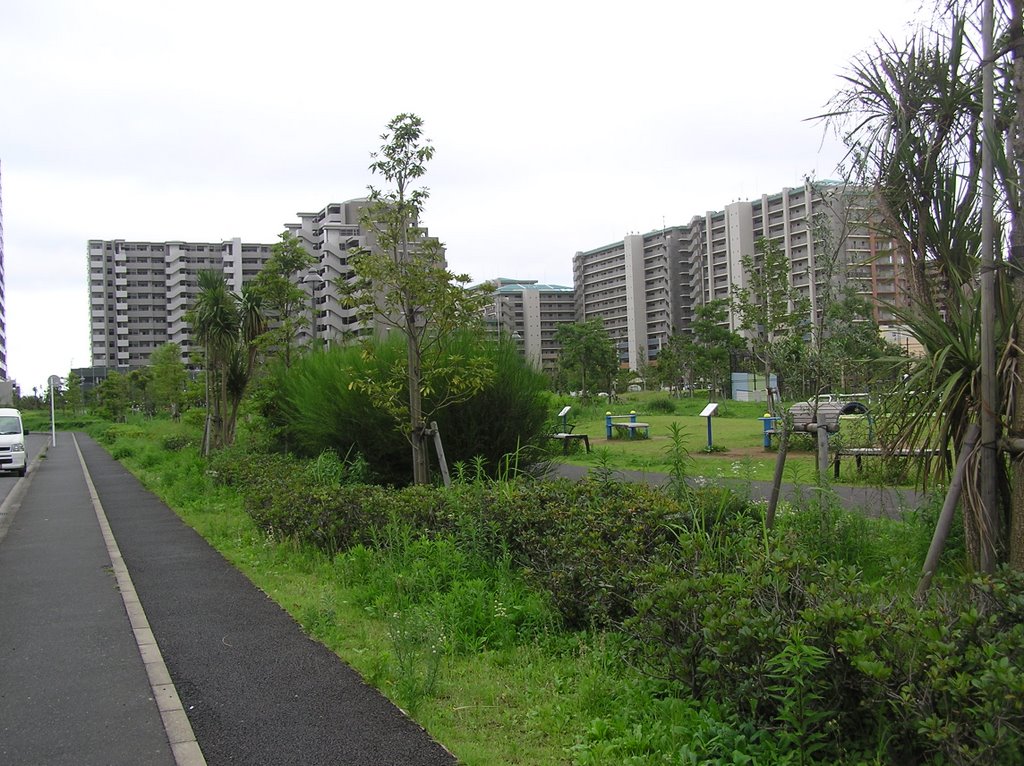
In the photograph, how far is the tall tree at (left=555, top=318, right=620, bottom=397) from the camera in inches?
1881

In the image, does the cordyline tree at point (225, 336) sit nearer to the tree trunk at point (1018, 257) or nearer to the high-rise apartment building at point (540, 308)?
the tree trunk at point (1018, 257)

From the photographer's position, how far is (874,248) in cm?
586

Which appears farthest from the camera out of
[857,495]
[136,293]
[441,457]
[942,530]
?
[136,293]

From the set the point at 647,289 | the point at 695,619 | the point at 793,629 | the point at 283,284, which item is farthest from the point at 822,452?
the point at 647,289

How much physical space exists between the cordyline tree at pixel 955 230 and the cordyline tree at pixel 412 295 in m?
5.58

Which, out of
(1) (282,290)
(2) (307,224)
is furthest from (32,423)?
(1) (282,290)

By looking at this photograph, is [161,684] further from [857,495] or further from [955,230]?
[857,495]

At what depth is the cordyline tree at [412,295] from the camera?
9.84 m

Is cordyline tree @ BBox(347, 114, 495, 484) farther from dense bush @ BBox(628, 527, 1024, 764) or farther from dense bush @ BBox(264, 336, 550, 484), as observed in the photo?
dense bush @ BBox(628, 527, 1024, 764)

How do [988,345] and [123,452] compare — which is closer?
[988,345]

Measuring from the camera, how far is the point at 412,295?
32.1 feet

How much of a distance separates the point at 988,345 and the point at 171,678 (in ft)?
15.7

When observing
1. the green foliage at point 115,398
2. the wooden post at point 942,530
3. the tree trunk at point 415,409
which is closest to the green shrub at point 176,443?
the tree trunk at point 415,409

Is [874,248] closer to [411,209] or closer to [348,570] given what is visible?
[348,570]
